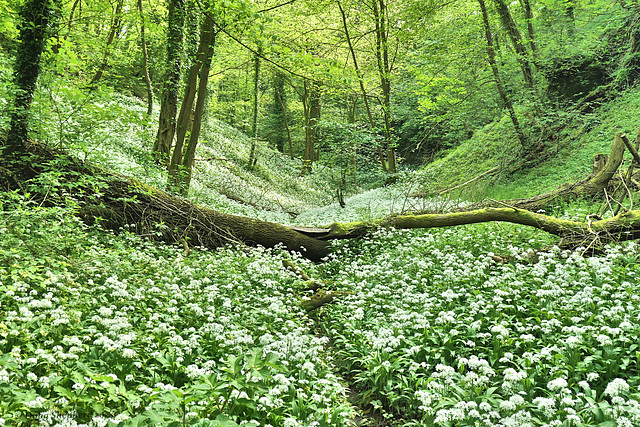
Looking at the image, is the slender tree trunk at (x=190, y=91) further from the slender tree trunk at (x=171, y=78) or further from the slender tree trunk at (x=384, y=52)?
the slender tree trunk at (x=384, y=52)

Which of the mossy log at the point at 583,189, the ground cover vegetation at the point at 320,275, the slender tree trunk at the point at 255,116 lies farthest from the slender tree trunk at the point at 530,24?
the slender tree trunk at the point at 255,116

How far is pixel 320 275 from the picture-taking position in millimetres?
8758

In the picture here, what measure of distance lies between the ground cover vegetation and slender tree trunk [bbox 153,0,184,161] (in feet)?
0.22

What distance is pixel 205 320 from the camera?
510 centimetres

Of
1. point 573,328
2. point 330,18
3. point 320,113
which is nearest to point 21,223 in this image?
point 573,328

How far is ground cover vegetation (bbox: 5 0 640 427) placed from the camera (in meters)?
3.42

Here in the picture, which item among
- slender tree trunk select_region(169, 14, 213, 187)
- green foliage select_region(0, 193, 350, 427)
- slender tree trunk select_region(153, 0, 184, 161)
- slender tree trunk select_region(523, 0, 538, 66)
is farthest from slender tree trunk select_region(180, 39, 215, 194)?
slender tree trunk select_region(523, 0, 538, 66)

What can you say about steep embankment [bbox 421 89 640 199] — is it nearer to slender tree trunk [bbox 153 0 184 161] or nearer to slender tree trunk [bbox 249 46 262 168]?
slender tree trunk [bbox 153 0 184 161]

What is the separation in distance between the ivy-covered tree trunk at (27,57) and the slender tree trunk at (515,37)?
1374 cm

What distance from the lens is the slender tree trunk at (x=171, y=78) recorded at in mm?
12203

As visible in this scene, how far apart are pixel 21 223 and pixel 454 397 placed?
5.83 metres

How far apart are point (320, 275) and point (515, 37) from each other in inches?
480

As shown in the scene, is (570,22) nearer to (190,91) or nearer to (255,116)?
(190,91)

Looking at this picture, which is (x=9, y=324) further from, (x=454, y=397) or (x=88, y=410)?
(x=454, y=397)
